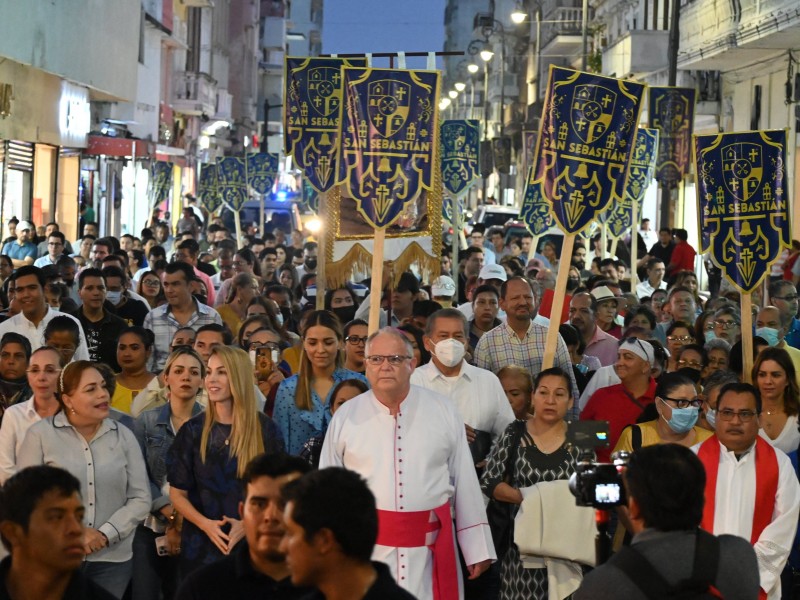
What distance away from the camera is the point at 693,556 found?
5.03 metres

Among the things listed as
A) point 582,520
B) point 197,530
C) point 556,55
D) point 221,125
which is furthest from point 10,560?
point 556,55

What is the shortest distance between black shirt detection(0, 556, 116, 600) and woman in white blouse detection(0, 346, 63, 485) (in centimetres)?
289

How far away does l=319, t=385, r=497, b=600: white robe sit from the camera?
293 inches

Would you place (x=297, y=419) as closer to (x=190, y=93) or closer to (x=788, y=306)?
(x=788, y=306)

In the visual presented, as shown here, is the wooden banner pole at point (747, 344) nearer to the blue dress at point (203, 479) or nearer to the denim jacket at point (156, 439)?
the denim jacket at point (156, 439)

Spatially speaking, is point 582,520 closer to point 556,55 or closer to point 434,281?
point 434,281

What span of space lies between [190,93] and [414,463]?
48412mm

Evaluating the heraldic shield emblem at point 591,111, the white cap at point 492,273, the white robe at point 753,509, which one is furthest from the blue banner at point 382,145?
the white robe at point 753,509

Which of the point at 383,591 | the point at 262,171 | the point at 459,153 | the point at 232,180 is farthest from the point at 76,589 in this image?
the point at 262,171

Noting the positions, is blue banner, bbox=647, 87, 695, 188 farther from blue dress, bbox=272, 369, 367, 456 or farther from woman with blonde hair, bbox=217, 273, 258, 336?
blue dress, bbox=272, 369, 367, 456

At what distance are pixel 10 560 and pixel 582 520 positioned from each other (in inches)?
138

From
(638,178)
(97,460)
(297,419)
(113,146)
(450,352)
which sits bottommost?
(97,460)

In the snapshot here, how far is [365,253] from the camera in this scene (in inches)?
629

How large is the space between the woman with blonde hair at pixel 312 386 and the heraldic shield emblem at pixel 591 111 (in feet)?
11.3
